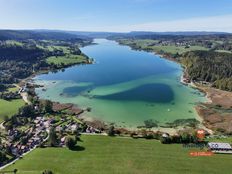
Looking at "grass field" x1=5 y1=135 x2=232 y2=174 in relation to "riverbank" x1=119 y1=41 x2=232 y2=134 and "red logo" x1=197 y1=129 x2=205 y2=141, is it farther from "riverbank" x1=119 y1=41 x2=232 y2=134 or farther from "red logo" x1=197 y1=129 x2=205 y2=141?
"riverbank" x1=119 y1=41 x2=232 y2=134

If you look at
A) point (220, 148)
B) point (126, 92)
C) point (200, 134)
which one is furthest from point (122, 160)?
point (126, 92)

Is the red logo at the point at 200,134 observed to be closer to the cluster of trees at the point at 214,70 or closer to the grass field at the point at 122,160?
the grass field at the point at 122,160

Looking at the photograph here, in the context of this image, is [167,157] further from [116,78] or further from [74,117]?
[116,78]

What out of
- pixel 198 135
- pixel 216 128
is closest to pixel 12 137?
pixel 198 135

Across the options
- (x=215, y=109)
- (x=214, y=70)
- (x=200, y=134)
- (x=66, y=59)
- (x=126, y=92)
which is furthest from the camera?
(x=66, y=59)

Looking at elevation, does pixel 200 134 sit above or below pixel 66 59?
below

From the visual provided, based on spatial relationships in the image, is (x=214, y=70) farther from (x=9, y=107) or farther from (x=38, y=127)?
(x=9, y=107)

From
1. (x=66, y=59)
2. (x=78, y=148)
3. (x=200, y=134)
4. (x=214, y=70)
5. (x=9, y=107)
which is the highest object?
(x=214, y=70)
